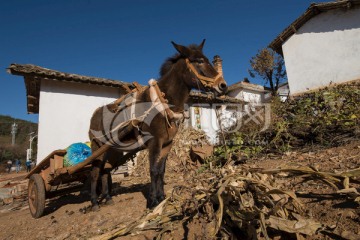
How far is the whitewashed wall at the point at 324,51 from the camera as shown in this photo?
10602 millimetres

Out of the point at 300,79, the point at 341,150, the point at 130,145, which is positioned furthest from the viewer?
the point at 300,79

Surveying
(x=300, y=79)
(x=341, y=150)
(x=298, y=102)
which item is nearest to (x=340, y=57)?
(x=300, y=79)

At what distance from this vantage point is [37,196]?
13.0 ft

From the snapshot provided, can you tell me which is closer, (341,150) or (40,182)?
(40,182)

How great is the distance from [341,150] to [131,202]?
14.2 ft

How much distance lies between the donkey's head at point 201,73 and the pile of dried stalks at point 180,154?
525cm

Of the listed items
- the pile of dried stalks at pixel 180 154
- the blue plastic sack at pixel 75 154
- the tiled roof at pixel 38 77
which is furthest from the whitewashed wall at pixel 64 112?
the blue plastic sack at pixel 75 154

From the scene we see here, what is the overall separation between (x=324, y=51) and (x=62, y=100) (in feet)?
41.4

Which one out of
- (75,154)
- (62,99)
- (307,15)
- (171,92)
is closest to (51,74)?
(62,99)

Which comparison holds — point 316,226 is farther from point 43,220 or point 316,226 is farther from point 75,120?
point 75,120

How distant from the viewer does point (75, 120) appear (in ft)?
27.8

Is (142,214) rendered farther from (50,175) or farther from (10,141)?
(10,141)

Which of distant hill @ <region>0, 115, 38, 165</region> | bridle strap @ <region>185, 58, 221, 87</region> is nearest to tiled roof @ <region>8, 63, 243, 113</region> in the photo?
bridle strap @ <region>185, 58, 221, 87</region>

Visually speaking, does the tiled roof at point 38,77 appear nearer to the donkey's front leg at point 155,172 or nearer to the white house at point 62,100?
the white house at point 62,100
